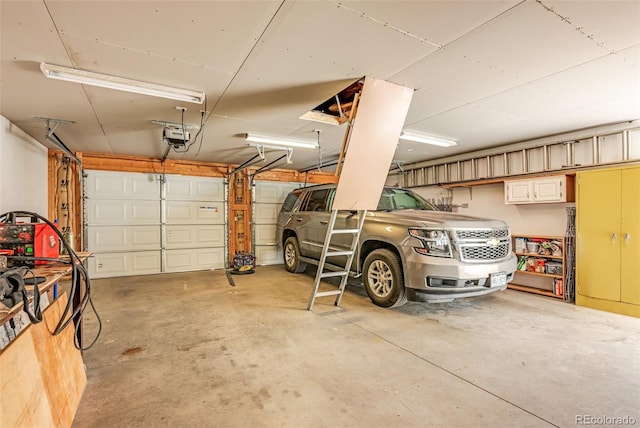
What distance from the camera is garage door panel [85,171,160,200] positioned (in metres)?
6.04

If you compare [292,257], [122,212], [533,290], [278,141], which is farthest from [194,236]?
[533,290]

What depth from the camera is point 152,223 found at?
649cm

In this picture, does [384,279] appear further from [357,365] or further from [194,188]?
[194,188]

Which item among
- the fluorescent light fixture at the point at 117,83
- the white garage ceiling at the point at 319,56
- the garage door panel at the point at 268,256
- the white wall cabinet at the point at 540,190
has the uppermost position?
the white garage ceiling at the point at 319,56

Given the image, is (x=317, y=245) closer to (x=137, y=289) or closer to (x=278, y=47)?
(x=137, y=289)

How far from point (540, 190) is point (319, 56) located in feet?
14.2

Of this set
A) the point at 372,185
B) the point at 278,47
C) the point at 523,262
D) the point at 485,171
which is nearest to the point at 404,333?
the point at 372,185

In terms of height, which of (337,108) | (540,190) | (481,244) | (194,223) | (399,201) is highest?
(337,108)

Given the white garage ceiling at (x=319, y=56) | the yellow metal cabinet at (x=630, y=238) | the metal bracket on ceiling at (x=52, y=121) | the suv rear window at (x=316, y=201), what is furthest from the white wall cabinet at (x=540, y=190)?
the metal bracket on ceiling at (x=52, y=121)

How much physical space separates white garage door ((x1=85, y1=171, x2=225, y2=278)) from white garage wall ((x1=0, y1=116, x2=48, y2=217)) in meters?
0.89

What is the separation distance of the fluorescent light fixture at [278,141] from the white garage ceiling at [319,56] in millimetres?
716

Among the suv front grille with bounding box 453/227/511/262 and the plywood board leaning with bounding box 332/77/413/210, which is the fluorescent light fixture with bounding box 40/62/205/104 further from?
the suv front grille with bounding box 453/227/511/262

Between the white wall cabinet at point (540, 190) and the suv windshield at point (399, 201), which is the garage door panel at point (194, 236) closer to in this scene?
the suv windshield at point (399, 201)

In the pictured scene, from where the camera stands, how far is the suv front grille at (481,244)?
11.4 feet
